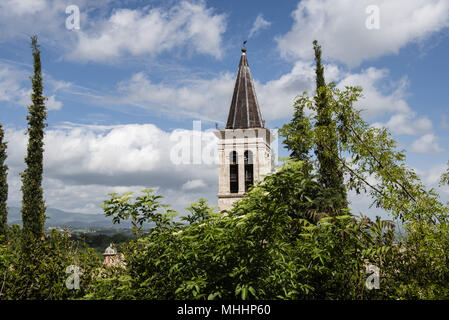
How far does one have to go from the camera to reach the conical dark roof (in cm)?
2752

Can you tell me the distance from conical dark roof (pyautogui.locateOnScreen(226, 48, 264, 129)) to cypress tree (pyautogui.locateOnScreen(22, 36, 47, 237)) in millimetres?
13392

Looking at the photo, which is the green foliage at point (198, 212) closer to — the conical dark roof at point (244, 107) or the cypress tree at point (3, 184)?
the cypress tree at point (3, 184)

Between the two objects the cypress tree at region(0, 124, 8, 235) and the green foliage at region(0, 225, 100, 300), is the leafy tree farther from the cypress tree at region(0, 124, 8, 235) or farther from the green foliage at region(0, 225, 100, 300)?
the cypress tree at region(0, 124, 8, 235)

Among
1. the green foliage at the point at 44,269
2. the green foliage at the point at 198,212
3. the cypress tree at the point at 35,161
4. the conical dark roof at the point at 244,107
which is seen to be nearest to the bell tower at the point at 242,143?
the conical dark roof at the point at 244,107

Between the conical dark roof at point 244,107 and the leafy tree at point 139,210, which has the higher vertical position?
the conical dark roof at point 244,107

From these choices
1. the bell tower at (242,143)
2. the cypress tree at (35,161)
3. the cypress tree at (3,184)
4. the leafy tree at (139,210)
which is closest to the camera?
the leafy tree at (139,210)

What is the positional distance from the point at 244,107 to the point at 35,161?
14996 mm

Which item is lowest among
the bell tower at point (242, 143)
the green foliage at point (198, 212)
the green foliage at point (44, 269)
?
the green foliage at point (44, 269)

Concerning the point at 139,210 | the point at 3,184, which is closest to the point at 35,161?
the point at 3,184

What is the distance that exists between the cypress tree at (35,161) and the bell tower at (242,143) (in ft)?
40.9

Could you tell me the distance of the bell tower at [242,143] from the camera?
89.2ft

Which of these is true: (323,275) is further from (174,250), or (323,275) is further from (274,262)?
(174,250)

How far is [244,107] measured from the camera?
90.9 feet
